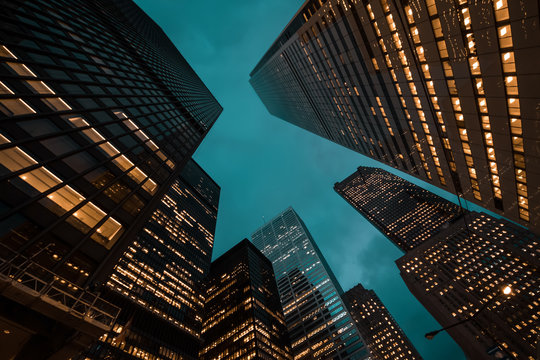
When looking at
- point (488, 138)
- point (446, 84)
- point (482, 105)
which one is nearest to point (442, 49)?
point (446, 84)

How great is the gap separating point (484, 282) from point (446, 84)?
372 feet

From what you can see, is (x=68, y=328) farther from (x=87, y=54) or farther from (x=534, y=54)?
(x=534, y=54)

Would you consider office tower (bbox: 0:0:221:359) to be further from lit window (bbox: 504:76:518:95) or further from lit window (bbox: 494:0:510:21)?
lit window (bbox: 504:76:518:95)

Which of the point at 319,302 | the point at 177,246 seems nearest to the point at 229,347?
the point at 177,246

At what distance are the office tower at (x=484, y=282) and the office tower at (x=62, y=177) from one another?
4138 inches

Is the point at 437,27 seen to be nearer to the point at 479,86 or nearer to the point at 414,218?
the point at 479,86

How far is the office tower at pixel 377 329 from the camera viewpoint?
14088cm

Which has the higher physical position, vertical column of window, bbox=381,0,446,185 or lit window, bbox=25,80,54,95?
lit window, bbox=25,80,54,95

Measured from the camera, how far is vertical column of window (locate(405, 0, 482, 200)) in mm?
23922

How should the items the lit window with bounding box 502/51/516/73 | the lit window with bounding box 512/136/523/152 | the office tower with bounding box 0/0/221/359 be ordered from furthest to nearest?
the lit window with bounding box 512/136/523/152
the lit window with bounding box 502/51/516/73
the office tower with bounding box 0/0/221/359

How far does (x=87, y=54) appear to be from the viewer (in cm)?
2697

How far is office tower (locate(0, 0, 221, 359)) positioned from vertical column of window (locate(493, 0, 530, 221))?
30907 millimetres

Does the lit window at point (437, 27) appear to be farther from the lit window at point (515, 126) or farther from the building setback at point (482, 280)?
the building setback at point (482, 280)

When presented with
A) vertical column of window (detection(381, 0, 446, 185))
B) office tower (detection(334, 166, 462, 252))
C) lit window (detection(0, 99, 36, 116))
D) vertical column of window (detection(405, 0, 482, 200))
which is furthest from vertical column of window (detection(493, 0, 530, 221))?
office tower (detection(334, 166, 462, 252))
